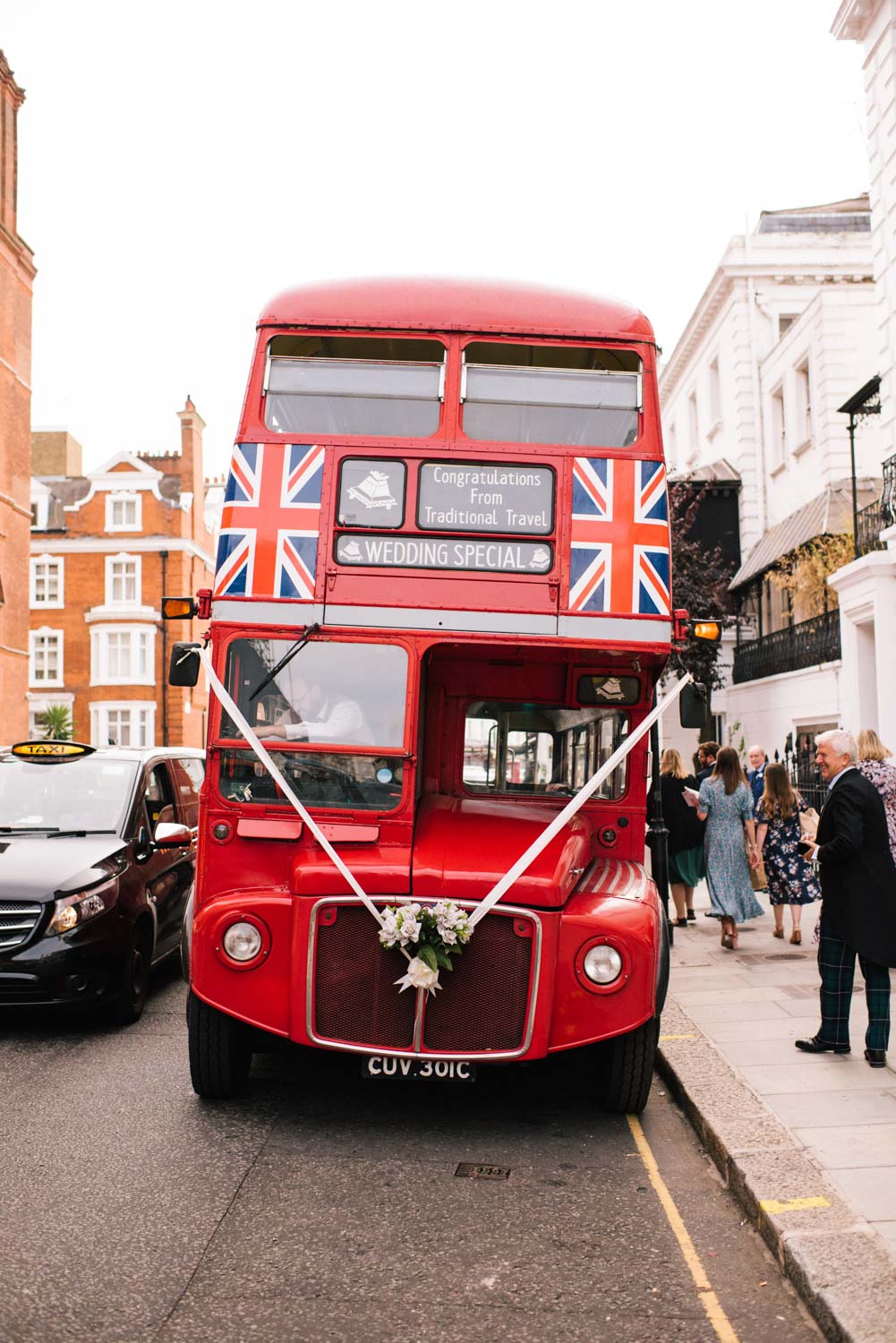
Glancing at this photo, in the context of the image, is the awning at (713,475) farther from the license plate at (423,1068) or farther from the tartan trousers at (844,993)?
the license plate at (423,1068)

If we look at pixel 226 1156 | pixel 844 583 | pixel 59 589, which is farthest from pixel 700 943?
pixel 59 589

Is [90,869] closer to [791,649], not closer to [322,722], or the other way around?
[322,722]

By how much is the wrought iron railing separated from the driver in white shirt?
31.3 ft

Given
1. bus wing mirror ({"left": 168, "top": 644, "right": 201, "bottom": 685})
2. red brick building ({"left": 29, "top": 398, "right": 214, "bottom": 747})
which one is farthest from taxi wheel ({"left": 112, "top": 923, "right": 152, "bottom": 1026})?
red brick building ({"left": 29, "top": 398, "right": 214, "bottom": 747})

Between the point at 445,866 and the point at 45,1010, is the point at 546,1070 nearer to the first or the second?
the point at 445,866

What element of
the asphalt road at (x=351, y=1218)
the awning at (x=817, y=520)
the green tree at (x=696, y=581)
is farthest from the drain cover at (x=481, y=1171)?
the green tree at (x=696, y=581)

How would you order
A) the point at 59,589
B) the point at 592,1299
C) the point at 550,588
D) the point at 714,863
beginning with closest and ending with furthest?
the point at 592,1299 → the point at 550,588 → the point at 714,863 → the point at 59,589

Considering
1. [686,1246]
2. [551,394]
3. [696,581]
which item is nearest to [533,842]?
[686,1246]

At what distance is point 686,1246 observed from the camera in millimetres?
4785

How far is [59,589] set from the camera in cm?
5388

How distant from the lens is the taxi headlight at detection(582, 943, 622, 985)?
6.03m

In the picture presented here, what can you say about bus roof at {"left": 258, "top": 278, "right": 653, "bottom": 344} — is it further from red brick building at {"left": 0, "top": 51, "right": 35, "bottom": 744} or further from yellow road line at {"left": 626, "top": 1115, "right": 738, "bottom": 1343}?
red brick building at {"left": 0, "top": 51, "right": 35, "bottom": 744}

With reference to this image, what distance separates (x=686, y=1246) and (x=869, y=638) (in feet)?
38.6

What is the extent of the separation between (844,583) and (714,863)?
5165 mm
